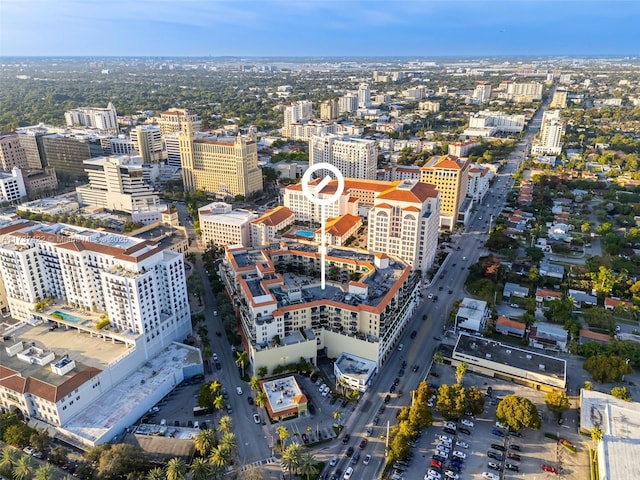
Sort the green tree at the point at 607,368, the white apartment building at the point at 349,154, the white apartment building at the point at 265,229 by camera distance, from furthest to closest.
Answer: the white apartment building at the point at 349,154
the white apartment building at the point at 265,229
the green tree at the point at 607,368

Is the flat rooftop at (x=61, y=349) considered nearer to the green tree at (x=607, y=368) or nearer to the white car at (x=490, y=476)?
the white car at (x=490, y=476)

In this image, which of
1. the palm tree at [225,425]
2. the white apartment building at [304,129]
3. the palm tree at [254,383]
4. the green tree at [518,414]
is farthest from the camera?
the white apartment building at [304,129]

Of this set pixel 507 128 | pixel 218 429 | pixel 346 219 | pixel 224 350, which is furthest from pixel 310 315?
pixel 507 128

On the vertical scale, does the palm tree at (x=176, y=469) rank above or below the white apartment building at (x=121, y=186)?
below

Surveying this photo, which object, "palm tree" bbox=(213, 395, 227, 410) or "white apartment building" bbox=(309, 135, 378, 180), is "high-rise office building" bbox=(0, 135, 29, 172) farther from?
"palm tree" bbox=(213, 395, 227, 410)

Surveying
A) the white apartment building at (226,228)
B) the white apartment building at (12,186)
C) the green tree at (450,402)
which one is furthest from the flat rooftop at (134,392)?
the white apartment building at (12,186)

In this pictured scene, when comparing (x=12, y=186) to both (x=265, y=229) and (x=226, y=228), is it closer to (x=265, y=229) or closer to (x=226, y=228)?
(x=226, y=228)

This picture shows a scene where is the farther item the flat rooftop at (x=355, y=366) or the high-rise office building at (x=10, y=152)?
the high-rise office building at (x=10, y=152)

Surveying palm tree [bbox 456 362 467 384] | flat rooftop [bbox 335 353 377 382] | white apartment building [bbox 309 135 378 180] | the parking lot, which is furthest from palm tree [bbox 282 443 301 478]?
white apartment building [bbox 309 135 378 180]
